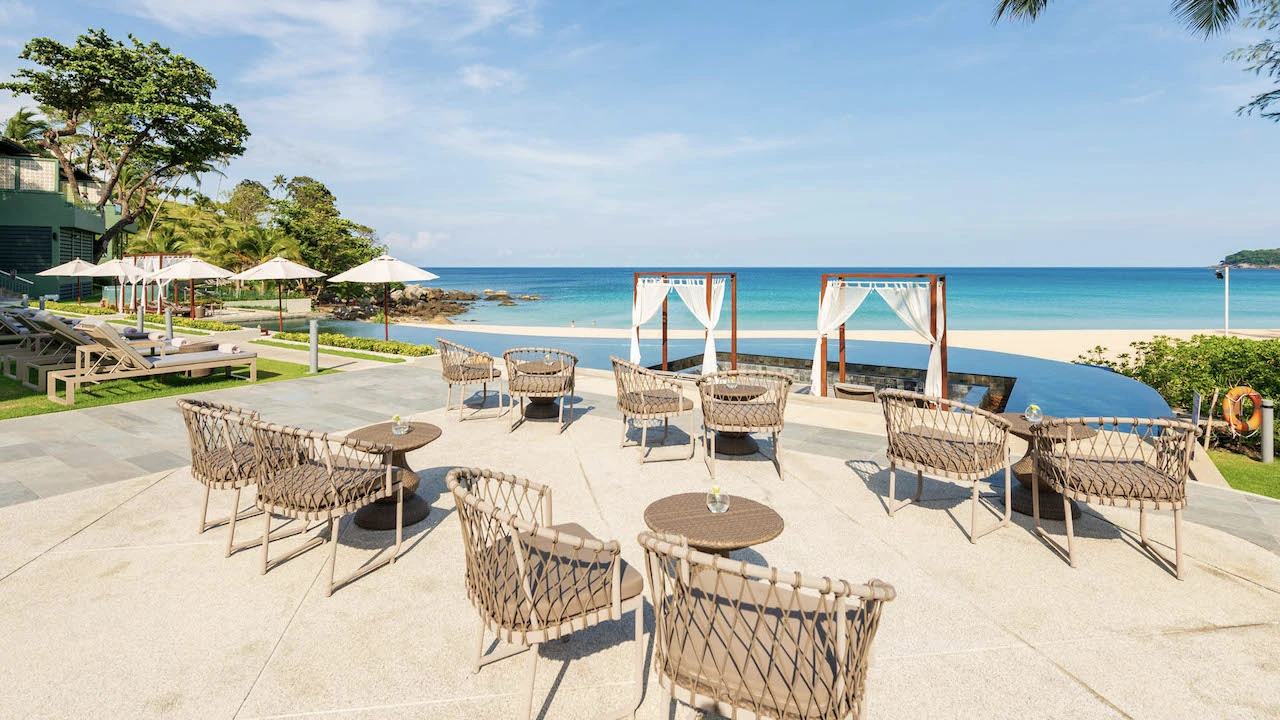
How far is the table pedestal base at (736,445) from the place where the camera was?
19.6 ft

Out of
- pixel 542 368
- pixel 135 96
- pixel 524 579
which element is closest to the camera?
pixel 524 579

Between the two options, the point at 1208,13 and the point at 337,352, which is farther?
the point at 337,352

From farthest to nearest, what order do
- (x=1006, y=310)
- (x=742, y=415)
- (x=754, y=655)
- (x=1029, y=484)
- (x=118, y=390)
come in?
(x=1006, y=310), (x=118, y=390), (x=742, y=415), (x=1029, y=484), (x=754, y=655)

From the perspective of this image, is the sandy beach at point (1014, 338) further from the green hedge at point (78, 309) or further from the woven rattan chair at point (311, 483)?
the woven rattan chair at point (311, 483)

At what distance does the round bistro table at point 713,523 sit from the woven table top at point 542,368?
3.99 m

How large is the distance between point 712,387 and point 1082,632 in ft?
11.3

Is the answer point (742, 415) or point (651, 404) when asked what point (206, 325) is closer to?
point (651, 404)

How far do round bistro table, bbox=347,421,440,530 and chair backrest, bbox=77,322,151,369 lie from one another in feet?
20.2

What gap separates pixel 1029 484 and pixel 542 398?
5.12m

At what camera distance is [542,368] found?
23.6ft

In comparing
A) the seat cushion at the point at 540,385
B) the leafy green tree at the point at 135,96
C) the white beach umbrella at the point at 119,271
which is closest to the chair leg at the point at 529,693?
the seat cushion at the point at 540,385

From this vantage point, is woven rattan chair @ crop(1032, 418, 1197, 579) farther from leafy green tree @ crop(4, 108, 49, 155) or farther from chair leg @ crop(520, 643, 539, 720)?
leafy green tree @ crop(4, 108, 49, 155)

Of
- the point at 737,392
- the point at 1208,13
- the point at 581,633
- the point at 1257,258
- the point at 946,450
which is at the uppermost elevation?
the point at 1257,258

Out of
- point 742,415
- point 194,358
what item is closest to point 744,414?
point 742,415
